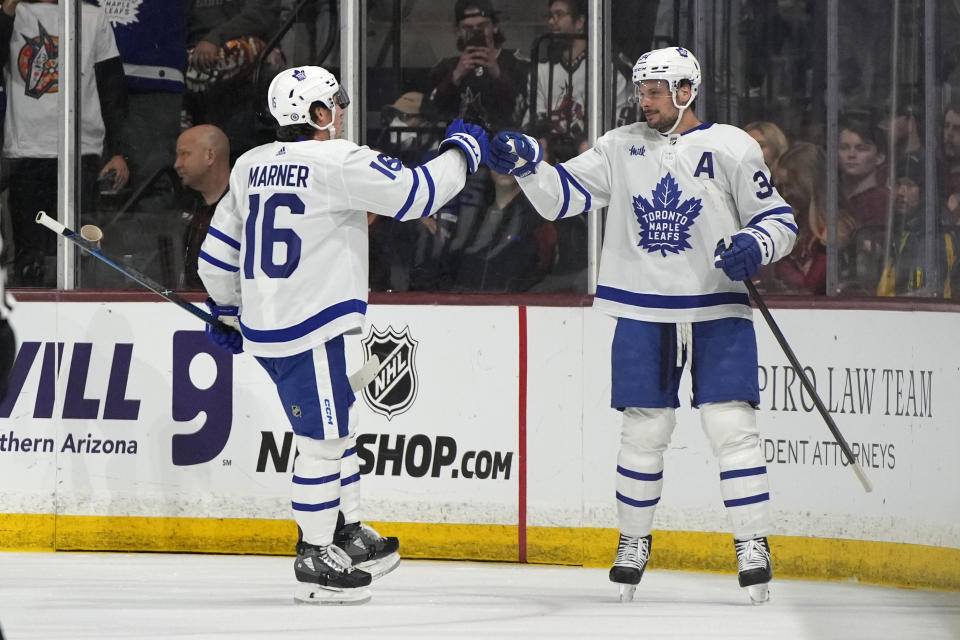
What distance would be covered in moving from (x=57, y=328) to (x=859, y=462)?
2.56 meters

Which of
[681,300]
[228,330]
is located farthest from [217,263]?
[681,300]

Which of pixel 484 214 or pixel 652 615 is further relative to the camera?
pixel 484 214

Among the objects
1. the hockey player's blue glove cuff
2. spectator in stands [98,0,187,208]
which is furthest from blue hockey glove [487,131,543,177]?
spectator in stands [98,0,187,208]

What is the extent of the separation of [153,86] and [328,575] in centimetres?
220

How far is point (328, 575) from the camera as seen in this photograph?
4051 mm

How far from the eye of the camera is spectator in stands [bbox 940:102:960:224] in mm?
4660

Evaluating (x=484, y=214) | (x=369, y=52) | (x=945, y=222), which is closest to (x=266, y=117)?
(x=369, y=52)

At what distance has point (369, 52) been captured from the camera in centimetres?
532

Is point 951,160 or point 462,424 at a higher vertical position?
point 951,160

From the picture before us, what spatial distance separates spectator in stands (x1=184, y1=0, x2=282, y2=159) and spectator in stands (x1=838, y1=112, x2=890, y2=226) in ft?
6.40

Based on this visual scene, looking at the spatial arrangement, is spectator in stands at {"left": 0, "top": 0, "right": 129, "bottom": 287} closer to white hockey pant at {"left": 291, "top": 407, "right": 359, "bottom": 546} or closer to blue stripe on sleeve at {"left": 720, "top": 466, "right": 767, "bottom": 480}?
white hockey pant at {"left": 291, "top": 407, "right": 359, "bottom": 546}

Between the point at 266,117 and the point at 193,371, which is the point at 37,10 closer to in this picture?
the point at 266,117

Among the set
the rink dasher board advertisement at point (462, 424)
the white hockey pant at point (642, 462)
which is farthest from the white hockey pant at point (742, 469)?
the rink dasher board advertisement at point (462, 424)

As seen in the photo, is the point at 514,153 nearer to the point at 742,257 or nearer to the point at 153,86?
the point at 742,257
